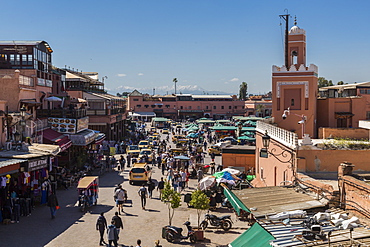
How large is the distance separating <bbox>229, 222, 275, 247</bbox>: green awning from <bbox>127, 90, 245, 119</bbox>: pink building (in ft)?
279

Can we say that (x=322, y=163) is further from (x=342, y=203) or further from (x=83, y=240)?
(x=83, y=240)

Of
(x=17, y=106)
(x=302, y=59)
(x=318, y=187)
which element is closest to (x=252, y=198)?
(x=318, y=187)

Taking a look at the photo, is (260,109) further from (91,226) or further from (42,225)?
(42,225)

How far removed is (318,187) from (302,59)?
58.7 feet

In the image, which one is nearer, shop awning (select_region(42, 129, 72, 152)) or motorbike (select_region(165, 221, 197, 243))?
motorbike (select_region(165, 221, 197, 243))

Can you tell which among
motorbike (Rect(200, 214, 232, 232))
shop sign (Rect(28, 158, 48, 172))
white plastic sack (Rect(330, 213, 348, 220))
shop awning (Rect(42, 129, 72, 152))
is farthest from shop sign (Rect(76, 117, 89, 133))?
white plastic sack (Rect(330, 213, 348, 220))

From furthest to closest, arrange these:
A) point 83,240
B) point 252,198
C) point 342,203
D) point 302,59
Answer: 1. point 302,59
2. point 83,240
3. point 252,198
4. point 342,203

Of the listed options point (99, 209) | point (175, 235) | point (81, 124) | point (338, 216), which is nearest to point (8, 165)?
point (99, 209)

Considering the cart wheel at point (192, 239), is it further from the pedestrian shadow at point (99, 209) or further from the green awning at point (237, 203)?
the pedestrian shadow at point (99, 209)

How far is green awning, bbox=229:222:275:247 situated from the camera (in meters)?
9.34

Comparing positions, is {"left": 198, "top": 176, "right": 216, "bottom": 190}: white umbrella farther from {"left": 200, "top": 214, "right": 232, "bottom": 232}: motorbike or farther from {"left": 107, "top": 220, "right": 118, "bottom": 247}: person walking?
{"left": 107, "top": 220, "right": 118, "bottom": 247}: person walking

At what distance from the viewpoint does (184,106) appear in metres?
99.1

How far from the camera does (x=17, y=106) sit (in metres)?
21.4

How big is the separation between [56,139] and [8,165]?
9923 mm
